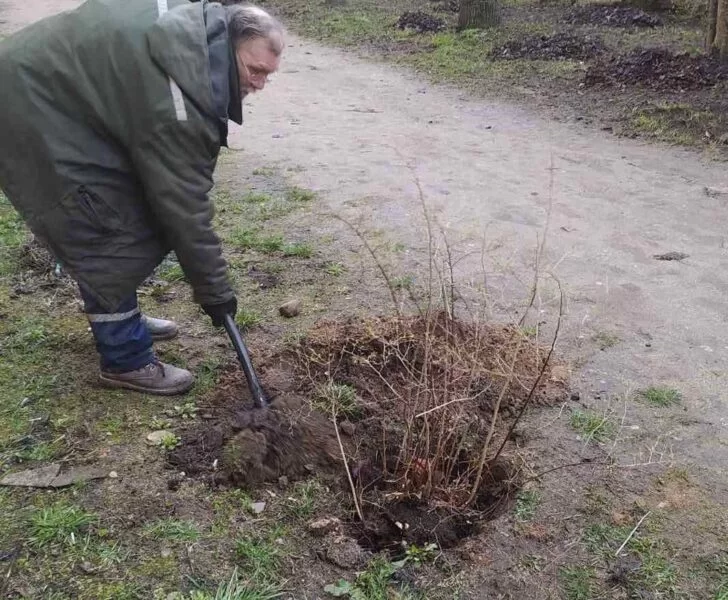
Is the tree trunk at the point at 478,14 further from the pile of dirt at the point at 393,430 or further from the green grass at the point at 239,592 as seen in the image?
the green grass at the point at 239,592

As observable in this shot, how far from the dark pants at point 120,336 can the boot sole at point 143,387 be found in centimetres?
5

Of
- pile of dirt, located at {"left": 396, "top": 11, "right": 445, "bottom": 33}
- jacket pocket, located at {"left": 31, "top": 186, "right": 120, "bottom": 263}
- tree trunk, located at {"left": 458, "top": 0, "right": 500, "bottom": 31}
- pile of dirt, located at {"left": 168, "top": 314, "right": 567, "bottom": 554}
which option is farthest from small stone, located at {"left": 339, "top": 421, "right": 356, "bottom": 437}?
pile of dirt, located at {"left": 396, "top": 11, "right": 445, "bottom": 33}

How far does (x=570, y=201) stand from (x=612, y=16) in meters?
8.39

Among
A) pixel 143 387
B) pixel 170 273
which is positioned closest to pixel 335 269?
pixel 170 273

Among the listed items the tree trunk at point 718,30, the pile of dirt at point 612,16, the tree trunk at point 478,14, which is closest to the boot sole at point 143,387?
the tree trunk at point 718,30

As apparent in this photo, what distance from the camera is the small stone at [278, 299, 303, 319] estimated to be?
385cm

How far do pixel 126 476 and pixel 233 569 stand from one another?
63cm

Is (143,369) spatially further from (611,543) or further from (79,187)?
(611,543)

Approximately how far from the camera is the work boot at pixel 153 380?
3199 millimetres

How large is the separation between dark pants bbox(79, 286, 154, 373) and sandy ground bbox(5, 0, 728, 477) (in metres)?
1.43

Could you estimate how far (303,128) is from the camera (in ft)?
25.1

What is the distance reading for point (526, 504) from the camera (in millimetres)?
2600

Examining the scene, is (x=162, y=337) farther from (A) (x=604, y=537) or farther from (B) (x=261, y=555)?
(A) (x=604, y=537)

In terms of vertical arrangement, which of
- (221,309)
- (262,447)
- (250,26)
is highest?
(250,26)
